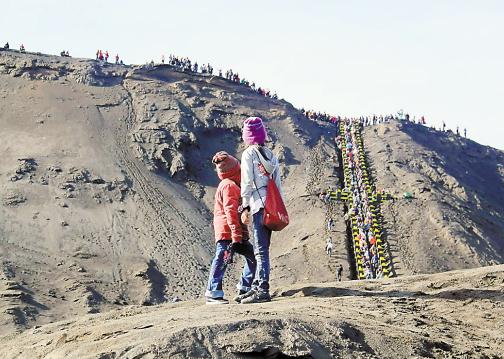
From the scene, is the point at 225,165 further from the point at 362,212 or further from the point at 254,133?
the point at 362,212

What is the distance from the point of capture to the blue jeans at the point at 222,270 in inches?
269

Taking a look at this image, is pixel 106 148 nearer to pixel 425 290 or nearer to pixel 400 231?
pixel 400 231

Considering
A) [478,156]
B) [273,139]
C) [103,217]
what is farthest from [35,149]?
[478,156]

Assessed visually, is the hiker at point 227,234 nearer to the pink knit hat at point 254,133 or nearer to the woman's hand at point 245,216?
the woman's hand at point 245,216

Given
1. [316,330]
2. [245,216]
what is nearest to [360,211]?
[245,216]

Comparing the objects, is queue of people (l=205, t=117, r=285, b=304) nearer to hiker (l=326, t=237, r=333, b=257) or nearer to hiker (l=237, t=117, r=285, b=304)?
hiker (l=237, t=117, r=285, b=304)

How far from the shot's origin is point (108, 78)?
1529 inches

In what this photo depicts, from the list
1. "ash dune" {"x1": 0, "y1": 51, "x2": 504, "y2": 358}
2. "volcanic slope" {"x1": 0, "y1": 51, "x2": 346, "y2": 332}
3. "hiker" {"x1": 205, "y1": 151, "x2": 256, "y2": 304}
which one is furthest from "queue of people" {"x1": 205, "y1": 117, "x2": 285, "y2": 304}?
"volcanic slope" {"x1": 0, "y1": 51, "x2": 346, "y2": 332}

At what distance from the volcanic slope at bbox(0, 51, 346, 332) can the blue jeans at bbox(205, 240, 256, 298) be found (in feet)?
29.0

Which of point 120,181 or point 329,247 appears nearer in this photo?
point 329,247

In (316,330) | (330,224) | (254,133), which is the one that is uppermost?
(254,133)

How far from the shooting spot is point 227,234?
6910mm

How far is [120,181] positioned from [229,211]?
22.2 metres

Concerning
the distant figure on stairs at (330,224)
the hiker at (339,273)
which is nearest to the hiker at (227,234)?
the hiker at (339,273)
